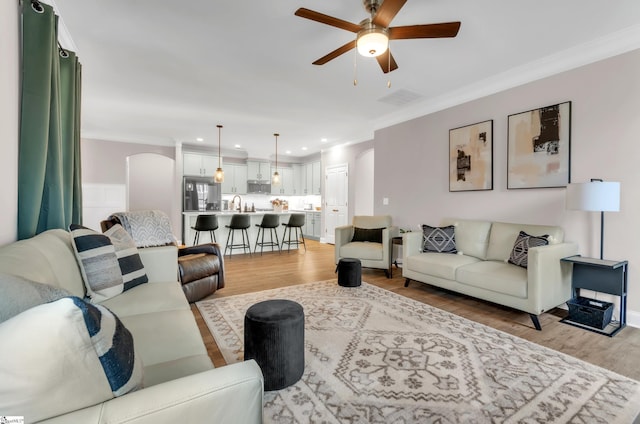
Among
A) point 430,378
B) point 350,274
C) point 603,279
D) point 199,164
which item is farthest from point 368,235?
point 199,164

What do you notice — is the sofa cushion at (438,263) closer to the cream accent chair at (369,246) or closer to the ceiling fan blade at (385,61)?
the cream accent chair at (369,246)

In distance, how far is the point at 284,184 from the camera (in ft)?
30.6

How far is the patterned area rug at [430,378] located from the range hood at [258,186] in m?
6.08

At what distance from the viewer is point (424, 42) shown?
9.52 feet

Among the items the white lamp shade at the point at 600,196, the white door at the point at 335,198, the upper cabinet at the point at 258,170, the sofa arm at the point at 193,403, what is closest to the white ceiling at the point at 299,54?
the white lamp shade at the point at 600,196

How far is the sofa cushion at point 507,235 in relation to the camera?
312cm

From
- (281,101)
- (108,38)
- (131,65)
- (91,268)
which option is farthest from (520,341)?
(131,65)

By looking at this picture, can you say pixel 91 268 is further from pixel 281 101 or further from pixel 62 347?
pixel 281 101

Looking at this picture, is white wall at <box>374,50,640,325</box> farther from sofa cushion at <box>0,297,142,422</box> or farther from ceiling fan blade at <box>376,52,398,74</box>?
sofa cushion at <box>0,297,142,422</box>

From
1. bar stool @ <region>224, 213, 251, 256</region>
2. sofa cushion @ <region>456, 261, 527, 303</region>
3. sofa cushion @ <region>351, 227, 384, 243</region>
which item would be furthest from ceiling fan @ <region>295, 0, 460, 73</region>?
bar stool @ <region>224, 213, 251, 256</region>

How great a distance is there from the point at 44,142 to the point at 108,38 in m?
1.52

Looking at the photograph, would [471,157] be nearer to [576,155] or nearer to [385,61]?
[576,155]

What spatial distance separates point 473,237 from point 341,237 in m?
1.88

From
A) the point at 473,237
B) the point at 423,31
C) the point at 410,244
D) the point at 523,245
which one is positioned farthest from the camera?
the point at 410,244
